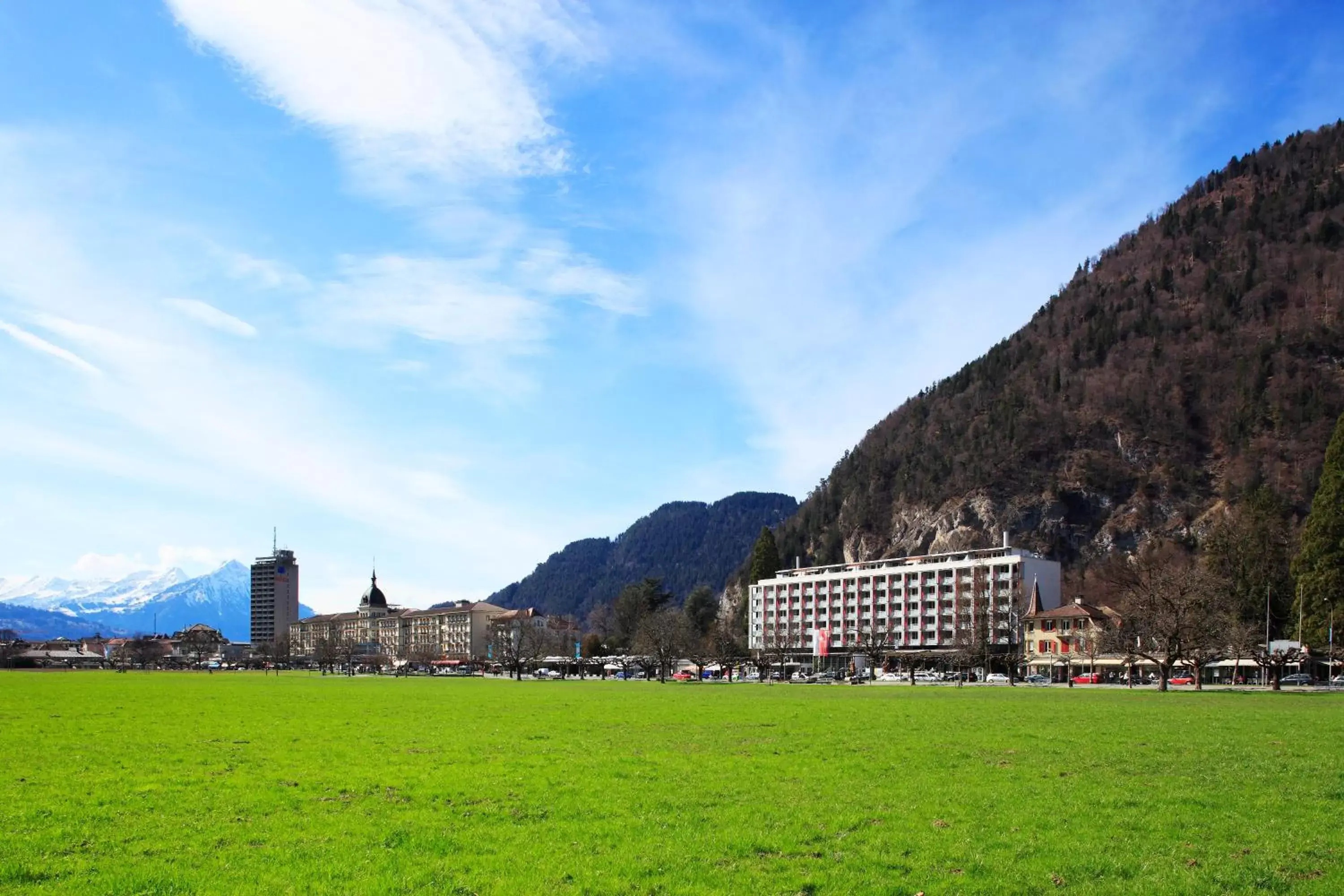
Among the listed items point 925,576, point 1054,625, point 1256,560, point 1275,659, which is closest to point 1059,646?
point 1054,625

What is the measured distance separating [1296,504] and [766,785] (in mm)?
169194

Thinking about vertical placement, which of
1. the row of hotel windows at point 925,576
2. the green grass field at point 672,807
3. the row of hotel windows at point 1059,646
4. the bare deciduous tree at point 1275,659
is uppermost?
the green grass field at point 672,807

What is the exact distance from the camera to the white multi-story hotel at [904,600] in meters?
152

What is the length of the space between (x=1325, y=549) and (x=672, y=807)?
319 feet

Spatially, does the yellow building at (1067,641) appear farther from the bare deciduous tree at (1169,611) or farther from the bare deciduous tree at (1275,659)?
the bare deciduous tree at (1275,659)

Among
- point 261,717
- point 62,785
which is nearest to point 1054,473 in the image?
point 261,717

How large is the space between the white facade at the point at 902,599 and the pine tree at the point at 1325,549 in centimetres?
4164

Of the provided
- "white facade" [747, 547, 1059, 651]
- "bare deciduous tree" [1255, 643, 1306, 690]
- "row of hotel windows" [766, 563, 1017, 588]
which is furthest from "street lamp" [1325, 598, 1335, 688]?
"row of hotel windows" [766, 563, 1017, 588]

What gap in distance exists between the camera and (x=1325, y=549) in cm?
9250

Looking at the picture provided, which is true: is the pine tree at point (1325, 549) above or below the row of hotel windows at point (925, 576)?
above

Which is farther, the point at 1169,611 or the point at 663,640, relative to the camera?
the point at 663,640

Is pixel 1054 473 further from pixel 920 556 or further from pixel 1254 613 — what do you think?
pixel 1254 613

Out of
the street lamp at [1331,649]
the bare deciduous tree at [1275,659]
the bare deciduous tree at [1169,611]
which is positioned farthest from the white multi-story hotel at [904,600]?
the bare deciduous tree at [1169,611]

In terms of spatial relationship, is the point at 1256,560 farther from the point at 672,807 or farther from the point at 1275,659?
the point at 672,807
